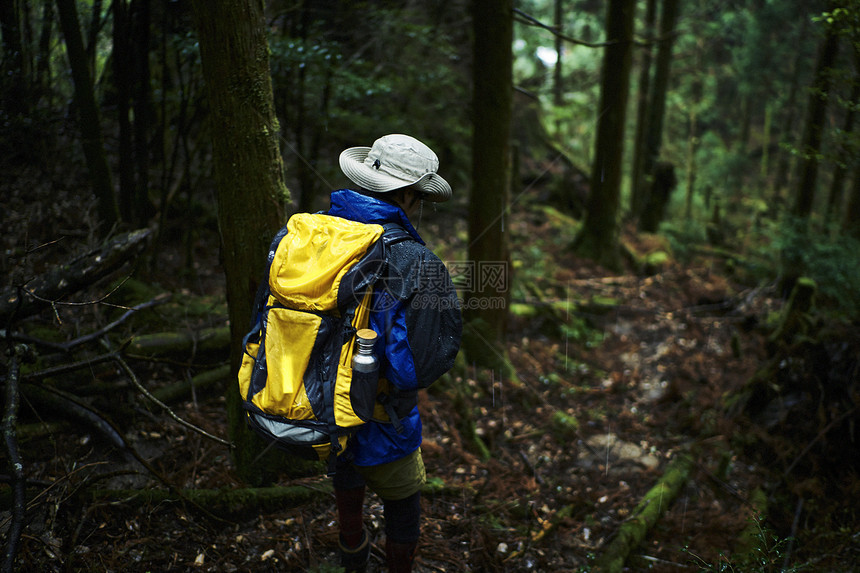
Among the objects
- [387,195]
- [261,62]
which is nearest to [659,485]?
[387,195]

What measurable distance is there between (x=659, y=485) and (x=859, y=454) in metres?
1.79

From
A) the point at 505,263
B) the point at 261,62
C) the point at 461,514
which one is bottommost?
the point at 461,514

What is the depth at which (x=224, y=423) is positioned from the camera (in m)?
4.08

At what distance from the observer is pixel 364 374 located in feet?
7.17

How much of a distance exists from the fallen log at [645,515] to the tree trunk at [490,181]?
2228 mm

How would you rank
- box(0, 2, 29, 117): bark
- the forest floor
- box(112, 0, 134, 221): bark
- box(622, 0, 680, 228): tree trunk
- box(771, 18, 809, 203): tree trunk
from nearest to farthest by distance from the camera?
the forest floor, box(0, 2, 29, 117): bark, box(112, 0, 134, 221): bark, box(622, 0, 680, 228): tree trunk, box(771, 18, 809, 203): tree trunk

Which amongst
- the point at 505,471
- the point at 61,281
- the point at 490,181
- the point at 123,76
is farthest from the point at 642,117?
the point at 61,281

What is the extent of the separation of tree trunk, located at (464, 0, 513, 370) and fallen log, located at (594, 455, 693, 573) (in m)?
2.23

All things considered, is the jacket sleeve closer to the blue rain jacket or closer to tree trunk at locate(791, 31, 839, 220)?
the blue rain jacket

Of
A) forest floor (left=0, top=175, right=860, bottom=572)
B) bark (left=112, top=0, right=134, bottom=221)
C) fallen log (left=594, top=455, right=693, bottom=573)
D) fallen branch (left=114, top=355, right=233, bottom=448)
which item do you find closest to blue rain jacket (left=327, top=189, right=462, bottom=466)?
fallen branch (left=114, top=355, right=233, bottom=448)

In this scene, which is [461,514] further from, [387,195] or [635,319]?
[635,319]

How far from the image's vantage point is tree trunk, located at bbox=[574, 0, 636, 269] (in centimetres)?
1018

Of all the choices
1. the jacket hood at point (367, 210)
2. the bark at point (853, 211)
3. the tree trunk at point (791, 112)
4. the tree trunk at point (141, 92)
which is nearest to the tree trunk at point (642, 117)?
the tree trunk at point (791, 112)

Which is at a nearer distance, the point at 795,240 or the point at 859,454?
the point at 859,454
